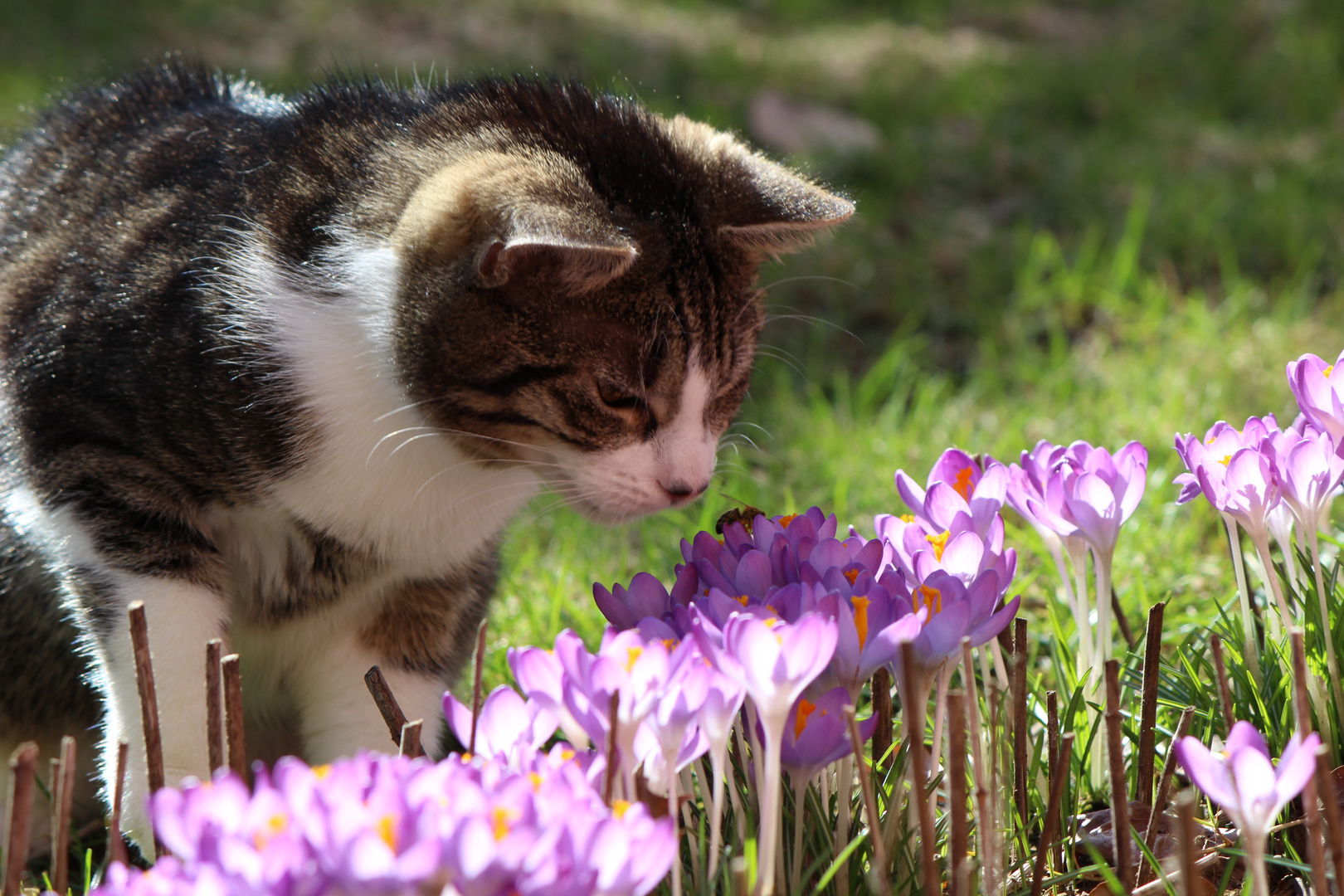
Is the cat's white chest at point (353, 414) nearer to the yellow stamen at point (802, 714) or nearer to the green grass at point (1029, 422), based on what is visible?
the green grass at point (1029, 422)

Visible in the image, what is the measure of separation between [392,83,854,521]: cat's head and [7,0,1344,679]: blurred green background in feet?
1.25

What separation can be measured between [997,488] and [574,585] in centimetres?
109

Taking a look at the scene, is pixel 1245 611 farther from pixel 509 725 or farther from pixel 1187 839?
pixel 509 725

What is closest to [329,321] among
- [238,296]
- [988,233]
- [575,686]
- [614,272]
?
[238,296]

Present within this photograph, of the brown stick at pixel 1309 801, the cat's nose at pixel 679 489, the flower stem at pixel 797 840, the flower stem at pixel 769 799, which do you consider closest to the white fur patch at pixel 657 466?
the cat's nose at pixel 679 489

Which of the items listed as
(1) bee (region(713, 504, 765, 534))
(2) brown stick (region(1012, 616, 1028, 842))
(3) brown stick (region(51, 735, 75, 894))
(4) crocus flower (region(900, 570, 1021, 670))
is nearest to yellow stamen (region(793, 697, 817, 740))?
(4) crocus flower (region(900, 570, 1021, 670))

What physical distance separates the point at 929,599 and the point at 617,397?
0.57 meters

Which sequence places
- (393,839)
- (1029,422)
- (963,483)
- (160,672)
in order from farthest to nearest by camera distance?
1. (1029,422)
2. (160,672)
3. (963,483)
4. (393,839)

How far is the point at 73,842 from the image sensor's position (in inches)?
64.2

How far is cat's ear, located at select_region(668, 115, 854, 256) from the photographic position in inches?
63.2

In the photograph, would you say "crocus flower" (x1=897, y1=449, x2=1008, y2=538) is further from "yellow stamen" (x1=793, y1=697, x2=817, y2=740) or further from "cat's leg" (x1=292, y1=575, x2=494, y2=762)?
"cat's leg" (x1=292, y1=575, x2=494, y2=762)

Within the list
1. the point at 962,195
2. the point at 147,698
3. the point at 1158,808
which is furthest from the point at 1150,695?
the point at 962,195

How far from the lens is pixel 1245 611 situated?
1.29m

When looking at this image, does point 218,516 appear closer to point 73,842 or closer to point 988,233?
point 73,842
